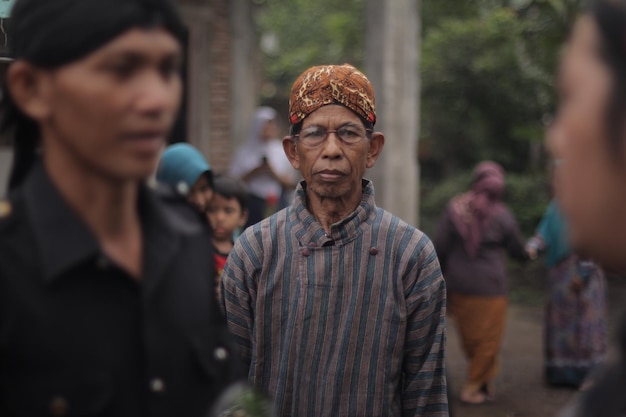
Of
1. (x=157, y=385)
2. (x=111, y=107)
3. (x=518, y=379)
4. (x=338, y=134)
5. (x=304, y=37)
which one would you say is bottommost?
(x=518, y=379)

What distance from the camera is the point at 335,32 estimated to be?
1903cm

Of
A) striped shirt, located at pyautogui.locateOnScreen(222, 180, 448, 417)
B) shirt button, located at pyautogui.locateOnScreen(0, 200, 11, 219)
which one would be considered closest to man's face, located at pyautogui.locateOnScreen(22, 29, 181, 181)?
shirt button, located at pyautogui.locateOnScreen(0, 200, 11, 219)

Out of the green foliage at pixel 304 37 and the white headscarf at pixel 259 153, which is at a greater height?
the green foliage at pixel 304 37

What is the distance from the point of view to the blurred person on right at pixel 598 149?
143 cm

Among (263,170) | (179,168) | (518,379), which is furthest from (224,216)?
(518,379)

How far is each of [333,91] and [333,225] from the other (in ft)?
1.48

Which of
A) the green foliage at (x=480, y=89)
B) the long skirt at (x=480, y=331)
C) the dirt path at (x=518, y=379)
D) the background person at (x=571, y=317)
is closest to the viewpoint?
the dirt path at (x=518, y=379)

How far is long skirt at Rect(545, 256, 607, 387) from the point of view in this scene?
302 inches

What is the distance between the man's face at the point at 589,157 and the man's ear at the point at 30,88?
2.83ft

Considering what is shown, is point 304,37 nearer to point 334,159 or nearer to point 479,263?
point 479,263

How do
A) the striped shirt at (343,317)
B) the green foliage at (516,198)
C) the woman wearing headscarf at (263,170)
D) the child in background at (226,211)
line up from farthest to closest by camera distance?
the green foliage at (516,198) → the woman wearing headscarf at (263,170) → the child in background at (226,211) → the striped shirt at (343,317)

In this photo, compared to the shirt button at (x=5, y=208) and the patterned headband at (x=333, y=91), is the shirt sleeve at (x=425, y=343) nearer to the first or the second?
the patterned headband at (x=333, y=91)

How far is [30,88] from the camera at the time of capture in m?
1.50

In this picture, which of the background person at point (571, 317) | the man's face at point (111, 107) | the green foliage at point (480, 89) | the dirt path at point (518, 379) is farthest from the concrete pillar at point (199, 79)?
the man's face at point (111, 107)
